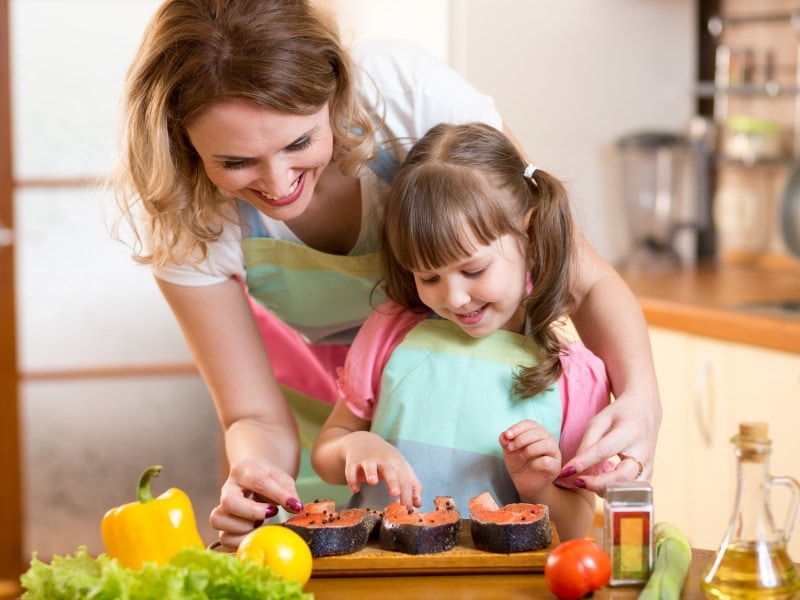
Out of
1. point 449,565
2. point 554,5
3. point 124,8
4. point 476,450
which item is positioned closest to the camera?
point 449,565

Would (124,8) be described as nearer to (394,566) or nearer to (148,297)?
(148,297)

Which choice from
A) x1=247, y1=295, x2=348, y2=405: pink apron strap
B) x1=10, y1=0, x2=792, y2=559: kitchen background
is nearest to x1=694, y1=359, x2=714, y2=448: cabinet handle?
x1=10, y1=0, x2=792, y2=559: kitchen background

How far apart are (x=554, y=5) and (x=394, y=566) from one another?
7.78 feet

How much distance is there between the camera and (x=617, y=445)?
1367 mm

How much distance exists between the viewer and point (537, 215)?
4.96 feet

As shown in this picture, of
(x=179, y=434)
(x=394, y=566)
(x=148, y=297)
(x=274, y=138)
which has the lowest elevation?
(x=179, y=434)

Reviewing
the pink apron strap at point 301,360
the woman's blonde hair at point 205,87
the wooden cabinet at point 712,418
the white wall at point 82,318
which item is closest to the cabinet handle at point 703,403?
the wooden cabinet at point 712,418

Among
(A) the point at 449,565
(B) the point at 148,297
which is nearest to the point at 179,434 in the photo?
(B) the point at 148,297

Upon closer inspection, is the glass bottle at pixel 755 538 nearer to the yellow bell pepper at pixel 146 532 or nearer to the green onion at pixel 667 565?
the green onion at pixel 667 565

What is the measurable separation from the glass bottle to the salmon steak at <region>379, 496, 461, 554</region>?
0.28m

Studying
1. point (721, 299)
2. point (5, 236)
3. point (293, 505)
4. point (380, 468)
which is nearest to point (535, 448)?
point (380, 468)

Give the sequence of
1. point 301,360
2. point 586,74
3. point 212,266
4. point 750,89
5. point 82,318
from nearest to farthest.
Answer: point 212,266
point 301,360
point 750,89
point 586,74
point 82,318

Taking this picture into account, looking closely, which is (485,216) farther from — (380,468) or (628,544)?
(628,544)

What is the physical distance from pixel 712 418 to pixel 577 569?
1628 mm
